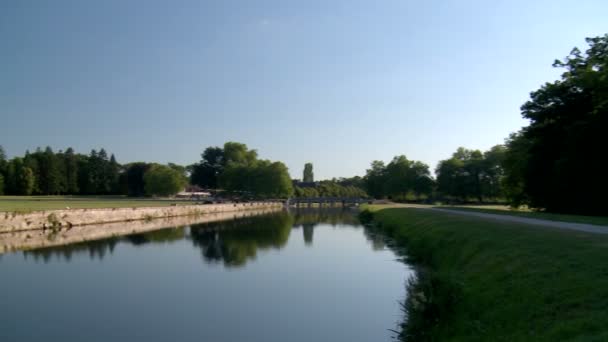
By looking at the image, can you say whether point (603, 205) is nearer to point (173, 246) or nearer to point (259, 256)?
point (259, 256)

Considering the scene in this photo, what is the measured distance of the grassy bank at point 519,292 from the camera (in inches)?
344

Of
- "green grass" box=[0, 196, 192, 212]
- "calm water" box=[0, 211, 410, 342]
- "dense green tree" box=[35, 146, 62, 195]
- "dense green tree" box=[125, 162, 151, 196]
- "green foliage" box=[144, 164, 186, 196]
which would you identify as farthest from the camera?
"dense green tree" box=[125, 162, 151, 196]

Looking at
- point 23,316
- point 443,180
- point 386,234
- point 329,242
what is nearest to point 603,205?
point 386,234

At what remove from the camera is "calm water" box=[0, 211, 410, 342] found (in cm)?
1379

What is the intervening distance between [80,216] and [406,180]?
82.5 meters

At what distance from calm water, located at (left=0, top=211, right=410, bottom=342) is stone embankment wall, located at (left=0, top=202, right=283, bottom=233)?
919cm

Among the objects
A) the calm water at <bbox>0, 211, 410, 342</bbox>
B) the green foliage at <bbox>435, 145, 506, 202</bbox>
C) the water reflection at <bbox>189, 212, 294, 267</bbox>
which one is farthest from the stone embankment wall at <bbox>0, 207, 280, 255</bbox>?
the green foliage at <bbox>435, 145, 506, 202</bbox>

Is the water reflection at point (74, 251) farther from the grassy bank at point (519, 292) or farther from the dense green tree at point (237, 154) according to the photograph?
the dense green tree at point (237, 154)

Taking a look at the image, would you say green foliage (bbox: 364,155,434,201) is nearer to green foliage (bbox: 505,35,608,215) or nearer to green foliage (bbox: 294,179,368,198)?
green foliage (bbox: 294,179,368,198)

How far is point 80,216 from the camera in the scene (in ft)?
147

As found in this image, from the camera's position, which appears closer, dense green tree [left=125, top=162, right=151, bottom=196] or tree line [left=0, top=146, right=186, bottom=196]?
tree line [left=0, top=146, right=186, bottom=196]

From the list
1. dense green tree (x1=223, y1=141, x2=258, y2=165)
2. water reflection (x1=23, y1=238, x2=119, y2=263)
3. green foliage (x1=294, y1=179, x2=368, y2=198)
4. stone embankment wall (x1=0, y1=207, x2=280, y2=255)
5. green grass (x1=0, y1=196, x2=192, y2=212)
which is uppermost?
dense green tree (x1=223, y1=141, x2=258, y2=165)

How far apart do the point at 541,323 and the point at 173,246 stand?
92.1 feet

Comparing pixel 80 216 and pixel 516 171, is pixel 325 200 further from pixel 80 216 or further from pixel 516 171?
pixel 80 216
